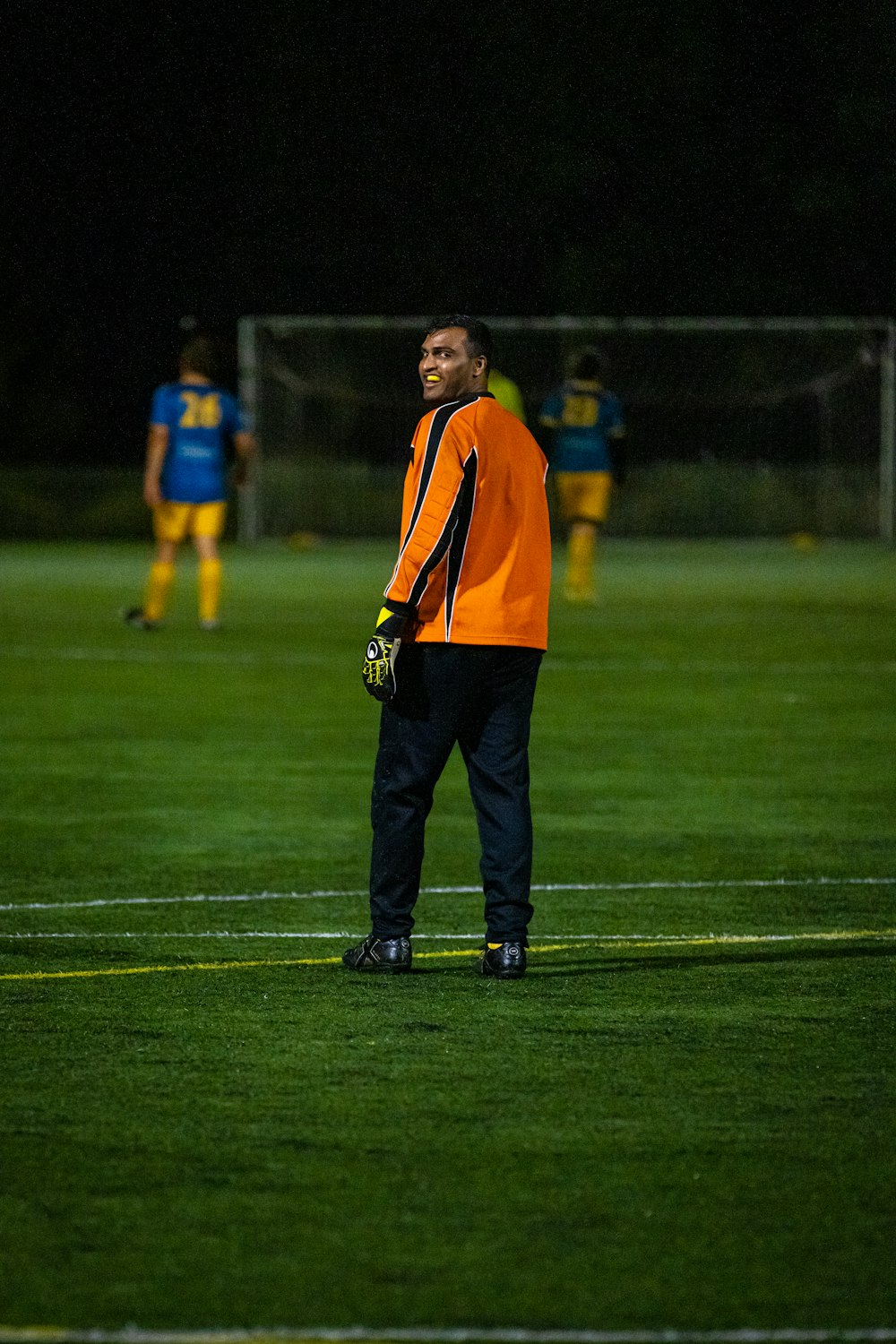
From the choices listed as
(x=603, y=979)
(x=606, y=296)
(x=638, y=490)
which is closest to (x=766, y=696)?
(x=603, y=979)

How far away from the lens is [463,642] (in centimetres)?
695

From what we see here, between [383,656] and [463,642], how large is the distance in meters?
0.26

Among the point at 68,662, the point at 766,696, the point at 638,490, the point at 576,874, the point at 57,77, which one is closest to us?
the point at 576,874

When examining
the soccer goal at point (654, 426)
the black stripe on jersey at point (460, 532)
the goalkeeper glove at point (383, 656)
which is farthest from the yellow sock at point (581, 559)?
the goalkeeper glove at point (383, 656)

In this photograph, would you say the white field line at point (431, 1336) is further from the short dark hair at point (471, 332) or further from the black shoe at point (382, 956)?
the short dark hair at point (471, 332)

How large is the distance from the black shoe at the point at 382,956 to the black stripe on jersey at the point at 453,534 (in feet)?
3.20

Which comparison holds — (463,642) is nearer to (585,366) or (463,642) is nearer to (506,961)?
(506,961)

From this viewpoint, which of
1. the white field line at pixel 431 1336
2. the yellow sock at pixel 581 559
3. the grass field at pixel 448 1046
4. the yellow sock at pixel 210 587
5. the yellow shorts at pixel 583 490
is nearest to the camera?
the white field line at pixel 431 1336

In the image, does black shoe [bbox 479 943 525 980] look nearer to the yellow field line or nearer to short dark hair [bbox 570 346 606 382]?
the yellow field line

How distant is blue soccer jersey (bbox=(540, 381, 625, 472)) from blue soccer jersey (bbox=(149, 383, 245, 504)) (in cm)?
484

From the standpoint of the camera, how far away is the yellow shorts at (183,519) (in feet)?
64.0

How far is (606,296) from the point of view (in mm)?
44531

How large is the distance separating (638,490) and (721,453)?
1.41m

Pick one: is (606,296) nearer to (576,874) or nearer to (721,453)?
(721,453)
